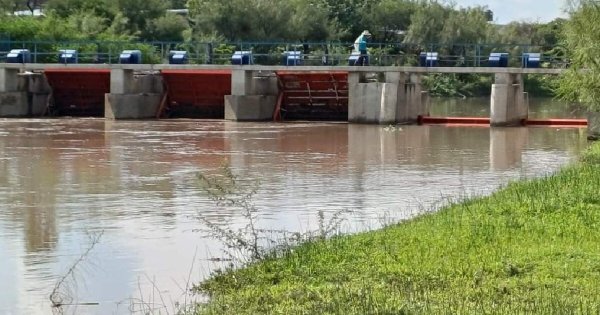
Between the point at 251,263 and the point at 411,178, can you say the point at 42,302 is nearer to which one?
the point at 251,263

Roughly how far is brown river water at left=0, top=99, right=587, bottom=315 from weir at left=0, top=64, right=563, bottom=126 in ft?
5.01

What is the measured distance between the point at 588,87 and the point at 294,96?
18289 mm

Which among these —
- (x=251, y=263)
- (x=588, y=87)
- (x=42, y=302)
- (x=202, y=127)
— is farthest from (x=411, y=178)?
(x=202, y=127)

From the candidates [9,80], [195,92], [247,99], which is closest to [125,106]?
[195,92]

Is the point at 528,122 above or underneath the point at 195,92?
underneath

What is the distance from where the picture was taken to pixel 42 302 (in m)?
11.1

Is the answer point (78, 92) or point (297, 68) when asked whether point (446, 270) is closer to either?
point (297, 68)

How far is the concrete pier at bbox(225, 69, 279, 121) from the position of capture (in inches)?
1791

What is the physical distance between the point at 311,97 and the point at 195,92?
4859 mm

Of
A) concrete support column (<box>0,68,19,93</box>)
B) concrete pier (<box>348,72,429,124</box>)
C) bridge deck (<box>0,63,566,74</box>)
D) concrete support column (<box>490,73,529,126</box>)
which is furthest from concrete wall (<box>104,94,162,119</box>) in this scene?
concrete support column (<box>490,73,529,126</box>)

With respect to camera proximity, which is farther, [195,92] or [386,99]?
[195,92]

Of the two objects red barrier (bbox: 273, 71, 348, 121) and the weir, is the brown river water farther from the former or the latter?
red barrier (bbox: 273, 71, 348, 121)

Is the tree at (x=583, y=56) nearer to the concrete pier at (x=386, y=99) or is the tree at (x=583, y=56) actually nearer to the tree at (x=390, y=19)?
the concrete pier at (x=386, y=99)

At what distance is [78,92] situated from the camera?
50.3m
